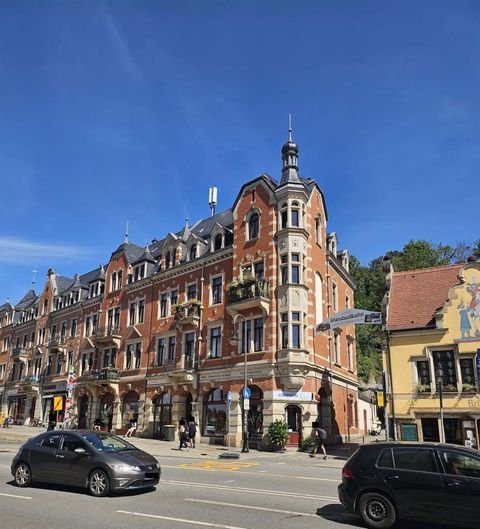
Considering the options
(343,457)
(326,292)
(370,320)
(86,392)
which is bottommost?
(343,457)

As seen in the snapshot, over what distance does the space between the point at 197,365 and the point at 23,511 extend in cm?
2478

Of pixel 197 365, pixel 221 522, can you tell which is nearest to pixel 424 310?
pixel 197 365

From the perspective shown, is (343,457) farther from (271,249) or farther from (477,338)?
(271,249)

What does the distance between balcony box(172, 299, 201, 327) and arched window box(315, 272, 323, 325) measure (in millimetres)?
8403

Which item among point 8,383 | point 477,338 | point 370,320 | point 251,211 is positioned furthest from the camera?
point 8,383

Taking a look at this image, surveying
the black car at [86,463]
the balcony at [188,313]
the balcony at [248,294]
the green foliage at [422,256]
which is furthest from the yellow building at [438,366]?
the green foliage at [422,256]

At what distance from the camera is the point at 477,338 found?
971 inches

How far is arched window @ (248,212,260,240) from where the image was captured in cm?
3353

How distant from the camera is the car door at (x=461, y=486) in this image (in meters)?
8.00

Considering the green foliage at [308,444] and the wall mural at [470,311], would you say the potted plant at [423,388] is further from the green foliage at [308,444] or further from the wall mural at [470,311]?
the green foliage at [308,444]

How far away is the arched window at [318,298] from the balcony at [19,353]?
38.7 m

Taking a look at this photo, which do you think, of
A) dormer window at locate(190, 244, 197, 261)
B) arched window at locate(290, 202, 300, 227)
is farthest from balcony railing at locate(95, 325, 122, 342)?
arched window at locate(290, 202, 300, 227)

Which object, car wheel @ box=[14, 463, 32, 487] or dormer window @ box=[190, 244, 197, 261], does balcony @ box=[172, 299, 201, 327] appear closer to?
dormer window @ box=[190, 244, 197, 261]

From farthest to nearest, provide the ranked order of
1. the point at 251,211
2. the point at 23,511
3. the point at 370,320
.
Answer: the point at 251,211 < the point at 370,320 < the point at 23,511
